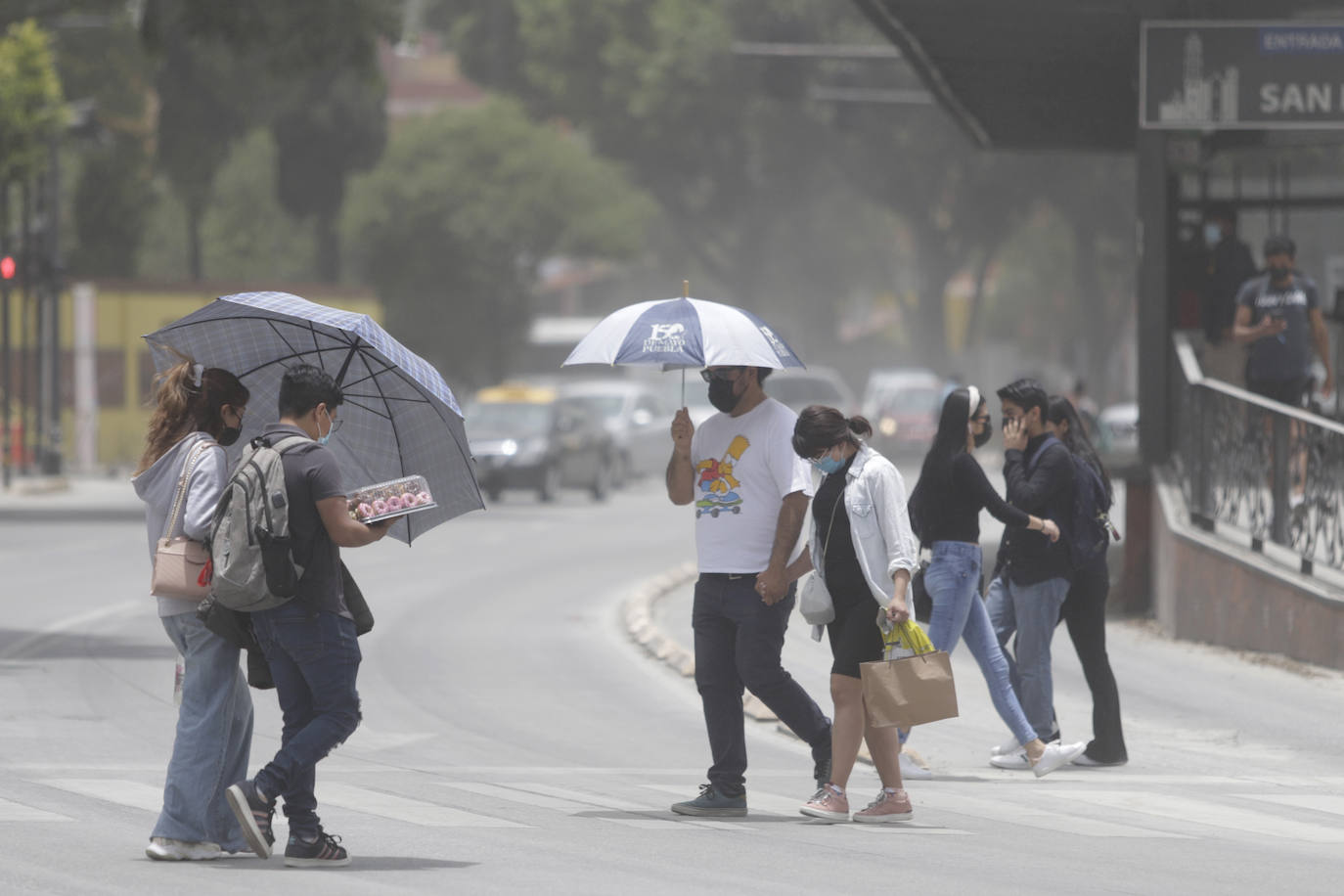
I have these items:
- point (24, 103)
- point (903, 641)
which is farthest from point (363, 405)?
point (24, 103)

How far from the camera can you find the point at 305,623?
7.16 metres

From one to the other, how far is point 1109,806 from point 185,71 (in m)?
46.1

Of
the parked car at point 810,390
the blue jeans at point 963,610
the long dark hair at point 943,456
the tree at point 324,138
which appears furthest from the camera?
the tree at point 324,138

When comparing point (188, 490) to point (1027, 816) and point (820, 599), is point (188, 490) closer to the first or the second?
point (820, 599)

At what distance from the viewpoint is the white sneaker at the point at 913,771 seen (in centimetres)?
995

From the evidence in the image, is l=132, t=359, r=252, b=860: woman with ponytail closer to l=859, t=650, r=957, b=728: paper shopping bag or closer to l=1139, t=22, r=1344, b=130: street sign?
l=859, t=650, r=957, b=728: paper shopping bag

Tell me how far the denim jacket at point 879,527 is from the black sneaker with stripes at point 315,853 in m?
2.22

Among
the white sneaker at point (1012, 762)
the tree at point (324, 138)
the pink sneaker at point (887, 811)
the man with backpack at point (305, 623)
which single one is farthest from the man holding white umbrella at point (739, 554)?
the tree at point (324, 138)

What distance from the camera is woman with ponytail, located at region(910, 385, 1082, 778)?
970cm

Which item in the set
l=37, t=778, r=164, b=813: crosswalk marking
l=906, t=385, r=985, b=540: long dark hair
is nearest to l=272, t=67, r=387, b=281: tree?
l=906, t=385, r=985, b=540: long dark hair

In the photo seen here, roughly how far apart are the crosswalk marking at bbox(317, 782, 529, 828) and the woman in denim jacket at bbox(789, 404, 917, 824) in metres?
1.25

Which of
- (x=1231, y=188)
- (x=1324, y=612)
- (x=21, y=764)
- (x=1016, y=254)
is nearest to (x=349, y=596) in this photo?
(x=21, y=764)

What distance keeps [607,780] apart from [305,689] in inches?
105

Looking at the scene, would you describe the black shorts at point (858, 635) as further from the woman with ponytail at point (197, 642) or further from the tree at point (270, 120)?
the tree at point (270, 120)
